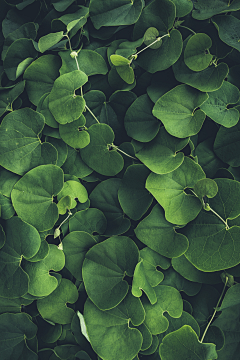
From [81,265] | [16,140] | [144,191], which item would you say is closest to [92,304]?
[81,265]

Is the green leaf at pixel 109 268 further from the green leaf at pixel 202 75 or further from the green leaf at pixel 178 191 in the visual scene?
the green leaf at pixel 202 75

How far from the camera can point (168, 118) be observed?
0.68 meters

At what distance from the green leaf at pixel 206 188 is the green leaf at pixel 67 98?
13.5 inches

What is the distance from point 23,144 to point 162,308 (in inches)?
22.6

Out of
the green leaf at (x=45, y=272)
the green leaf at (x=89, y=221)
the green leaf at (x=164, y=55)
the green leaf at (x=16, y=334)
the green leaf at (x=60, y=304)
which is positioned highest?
the green leaf at (x=164, y=55)

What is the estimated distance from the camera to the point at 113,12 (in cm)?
73

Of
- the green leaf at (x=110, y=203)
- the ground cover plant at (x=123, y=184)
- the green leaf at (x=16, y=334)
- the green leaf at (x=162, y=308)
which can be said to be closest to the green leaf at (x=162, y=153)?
the ground cover plant at (x=123, y=184)

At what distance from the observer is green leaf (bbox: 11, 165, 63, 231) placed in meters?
0.71

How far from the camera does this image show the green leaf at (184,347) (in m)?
0.65

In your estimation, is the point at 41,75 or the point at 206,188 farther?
the point at 41,75

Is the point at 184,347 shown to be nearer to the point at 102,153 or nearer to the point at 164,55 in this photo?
the point at 102,153

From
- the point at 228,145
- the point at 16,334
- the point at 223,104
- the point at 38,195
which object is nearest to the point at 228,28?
the point at 223,104

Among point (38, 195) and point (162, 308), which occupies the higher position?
point (38, 195)

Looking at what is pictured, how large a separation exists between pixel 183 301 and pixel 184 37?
70cm
